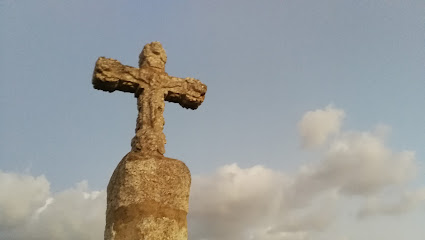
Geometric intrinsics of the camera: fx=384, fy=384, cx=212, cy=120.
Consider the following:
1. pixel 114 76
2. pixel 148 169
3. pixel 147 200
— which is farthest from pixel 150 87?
pixel 147 200

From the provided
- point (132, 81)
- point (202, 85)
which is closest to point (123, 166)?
point (132, 81)

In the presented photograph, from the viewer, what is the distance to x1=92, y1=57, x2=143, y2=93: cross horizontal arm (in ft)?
16.1

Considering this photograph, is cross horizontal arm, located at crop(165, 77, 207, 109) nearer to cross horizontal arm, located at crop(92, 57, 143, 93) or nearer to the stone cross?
the stone cross

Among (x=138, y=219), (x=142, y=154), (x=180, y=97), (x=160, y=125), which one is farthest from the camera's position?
(x=180, y=97)

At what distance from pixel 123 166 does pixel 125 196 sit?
0.35m

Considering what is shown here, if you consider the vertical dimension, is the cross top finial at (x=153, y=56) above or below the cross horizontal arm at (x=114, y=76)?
above

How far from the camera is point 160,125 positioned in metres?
4.93

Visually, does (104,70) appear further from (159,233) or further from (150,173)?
(159,233)

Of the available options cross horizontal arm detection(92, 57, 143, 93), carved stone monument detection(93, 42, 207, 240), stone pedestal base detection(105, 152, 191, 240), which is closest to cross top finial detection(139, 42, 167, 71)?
carved stone monument detection(93, 42, 207, 240)

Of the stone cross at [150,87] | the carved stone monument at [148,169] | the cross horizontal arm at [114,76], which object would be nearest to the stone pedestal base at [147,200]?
the carved stone monument at [148,169]

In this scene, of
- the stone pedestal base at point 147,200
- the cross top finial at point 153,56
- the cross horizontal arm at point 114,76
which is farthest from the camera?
the cross top finial at point 153,56

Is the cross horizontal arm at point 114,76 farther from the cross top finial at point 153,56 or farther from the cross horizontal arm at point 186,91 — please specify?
the cross horizontal arm at point 186,91

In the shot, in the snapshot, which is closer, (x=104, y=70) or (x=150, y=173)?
(x=150, y=173)

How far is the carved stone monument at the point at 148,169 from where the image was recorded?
4172mm
